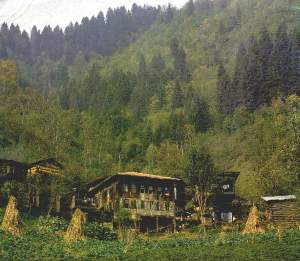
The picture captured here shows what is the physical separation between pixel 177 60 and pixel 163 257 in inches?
5458

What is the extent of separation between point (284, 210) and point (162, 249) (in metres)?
21.6

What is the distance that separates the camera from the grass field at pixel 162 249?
36.2 metres

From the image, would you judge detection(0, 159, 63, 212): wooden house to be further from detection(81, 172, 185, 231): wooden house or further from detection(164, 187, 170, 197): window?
detection(164, 187, 170, 197): window

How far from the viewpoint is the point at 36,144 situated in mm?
102250

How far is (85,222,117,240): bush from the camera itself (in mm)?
54316

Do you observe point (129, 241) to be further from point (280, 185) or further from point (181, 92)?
point (181, 92)

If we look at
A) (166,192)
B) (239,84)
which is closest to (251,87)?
(239,84)

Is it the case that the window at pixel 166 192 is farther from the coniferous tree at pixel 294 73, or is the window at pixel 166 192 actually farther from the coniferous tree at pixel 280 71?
the coniferous tree at pixel 280 71

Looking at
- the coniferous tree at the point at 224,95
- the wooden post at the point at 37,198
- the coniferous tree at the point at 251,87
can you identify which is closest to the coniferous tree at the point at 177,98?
the coniferous tree at the point at 224,95

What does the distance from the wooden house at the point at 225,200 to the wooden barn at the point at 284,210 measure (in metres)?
15.5

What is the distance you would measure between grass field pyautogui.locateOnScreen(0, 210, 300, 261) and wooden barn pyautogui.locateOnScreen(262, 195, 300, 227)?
11760 mm

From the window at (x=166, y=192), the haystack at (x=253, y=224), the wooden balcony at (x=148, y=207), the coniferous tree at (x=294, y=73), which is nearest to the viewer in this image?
the haystack at (x=253, y=224)

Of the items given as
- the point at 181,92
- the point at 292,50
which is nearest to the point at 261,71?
the point at 292,50

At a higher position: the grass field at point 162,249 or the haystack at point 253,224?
the haystack at point 253,224
